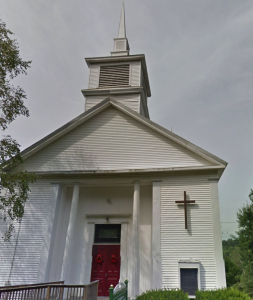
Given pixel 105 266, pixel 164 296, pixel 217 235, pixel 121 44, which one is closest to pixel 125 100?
pixel 121 44

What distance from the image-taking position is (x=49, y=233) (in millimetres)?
10844

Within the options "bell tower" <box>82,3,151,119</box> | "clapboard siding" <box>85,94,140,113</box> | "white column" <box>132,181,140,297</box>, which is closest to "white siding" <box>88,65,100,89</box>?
"bell tower" <box>82,3,151,119</box>

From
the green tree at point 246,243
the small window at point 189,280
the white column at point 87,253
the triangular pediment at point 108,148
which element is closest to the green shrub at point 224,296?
the small window at point 189,280

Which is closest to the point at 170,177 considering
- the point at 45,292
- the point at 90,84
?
the point at 45,292

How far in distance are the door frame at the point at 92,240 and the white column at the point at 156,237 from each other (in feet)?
4.63

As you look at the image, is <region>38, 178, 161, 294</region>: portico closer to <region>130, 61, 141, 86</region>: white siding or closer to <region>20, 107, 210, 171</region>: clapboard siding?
<region>20, 107, 210, 171</region>: clapboard siding

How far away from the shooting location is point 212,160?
10633 mm

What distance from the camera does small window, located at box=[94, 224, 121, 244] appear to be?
38.1 feet

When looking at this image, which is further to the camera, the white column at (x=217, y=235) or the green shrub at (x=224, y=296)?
the white column at (x=217, y=235)

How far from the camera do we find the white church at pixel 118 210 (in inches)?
392

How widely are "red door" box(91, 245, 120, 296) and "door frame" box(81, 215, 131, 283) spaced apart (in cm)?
20

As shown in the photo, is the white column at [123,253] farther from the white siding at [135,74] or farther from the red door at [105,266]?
the white siding at [135,74]

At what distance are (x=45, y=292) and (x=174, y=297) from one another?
326 cm

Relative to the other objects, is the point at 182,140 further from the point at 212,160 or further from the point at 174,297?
the point at 174,297
